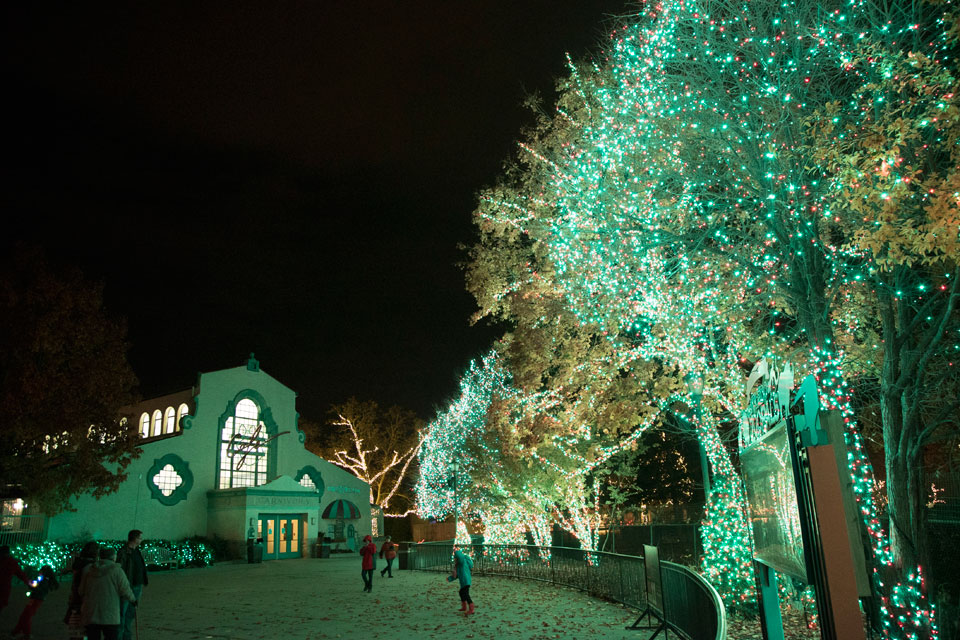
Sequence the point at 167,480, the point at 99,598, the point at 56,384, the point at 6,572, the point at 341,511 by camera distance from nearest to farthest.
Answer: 1. the point at 99,598
2. the point at 6,572
3. the point at 56,384
4. the point at 167,480
5. the point at 341,511

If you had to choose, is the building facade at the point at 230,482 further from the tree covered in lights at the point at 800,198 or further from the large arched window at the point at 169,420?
the tree covered in lights at the point at 800,198

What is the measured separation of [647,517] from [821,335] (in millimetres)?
21728

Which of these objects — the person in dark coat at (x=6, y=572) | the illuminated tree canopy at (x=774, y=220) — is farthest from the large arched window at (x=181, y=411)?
the person in dark coat at (x=6, y=572)

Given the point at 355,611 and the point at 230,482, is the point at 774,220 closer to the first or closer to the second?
the point at 355,611

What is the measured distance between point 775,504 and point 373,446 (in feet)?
173

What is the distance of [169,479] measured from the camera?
34.2 metres

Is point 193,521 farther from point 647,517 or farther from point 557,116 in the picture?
point 557,116

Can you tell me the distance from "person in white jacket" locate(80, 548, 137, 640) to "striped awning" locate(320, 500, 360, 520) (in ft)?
106

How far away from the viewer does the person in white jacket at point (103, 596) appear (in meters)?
8.28

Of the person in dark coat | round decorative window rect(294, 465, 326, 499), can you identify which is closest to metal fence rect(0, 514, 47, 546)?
round decorative window rect(294, 465, 326, 499)

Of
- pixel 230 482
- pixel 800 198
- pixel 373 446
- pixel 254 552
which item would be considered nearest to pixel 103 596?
pixel 800 198

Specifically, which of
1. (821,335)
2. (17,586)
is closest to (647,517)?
(821,335)

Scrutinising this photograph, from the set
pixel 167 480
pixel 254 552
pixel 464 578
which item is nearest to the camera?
pixel 464 578

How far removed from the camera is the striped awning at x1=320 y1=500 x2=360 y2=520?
39.8 m
